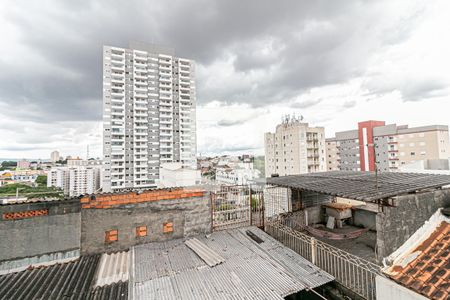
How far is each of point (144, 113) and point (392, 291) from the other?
62.0 metres

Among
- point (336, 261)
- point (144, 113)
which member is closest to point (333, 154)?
point (144, 113)

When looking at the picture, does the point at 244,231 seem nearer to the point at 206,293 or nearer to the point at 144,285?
the point at 206,293

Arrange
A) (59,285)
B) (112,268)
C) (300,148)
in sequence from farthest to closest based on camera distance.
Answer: (300,148)
(112,268)
(59,285)

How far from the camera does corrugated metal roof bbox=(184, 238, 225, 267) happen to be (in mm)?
6379

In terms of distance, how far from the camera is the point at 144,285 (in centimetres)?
534

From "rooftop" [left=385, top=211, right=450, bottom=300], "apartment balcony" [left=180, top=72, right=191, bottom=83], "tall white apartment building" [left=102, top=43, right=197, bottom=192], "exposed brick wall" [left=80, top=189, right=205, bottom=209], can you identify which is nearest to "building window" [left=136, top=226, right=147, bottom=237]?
"exposed brick wall" [left=80, top=189, right=205, bottom=209]

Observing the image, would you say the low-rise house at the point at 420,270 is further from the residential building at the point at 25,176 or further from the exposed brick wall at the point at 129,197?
the residential building at the point at 25,176

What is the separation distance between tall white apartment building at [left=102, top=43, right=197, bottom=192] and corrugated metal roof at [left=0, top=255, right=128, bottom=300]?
51798 mm

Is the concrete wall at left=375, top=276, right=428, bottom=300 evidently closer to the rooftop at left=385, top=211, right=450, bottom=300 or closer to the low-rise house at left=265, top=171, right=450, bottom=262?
the rooftop at left=385, top=211, right=450, bottom=300

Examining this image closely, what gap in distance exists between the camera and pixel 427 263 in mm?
3684

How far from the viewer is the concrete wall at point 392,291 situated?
3.28 meters

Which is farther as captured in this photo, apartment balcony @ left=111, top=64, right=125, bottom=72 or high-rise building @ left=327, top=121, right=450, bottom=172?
apartment balcony @ left=111, top=64, right=125, bottom=72

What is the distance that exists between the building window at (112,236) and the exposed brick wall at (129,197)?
914mm

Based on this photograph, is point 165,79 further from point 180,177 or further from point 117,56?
point 180,177
